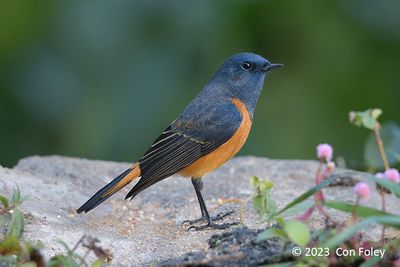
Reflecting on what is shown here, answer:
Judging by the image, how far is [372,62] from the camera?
7758 millimetres

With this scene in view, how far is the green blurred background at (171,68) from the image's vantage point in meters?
7.28

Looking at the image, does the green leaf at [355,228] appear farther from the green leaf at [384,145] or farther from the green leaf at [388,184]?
the green leaf at [384,145]

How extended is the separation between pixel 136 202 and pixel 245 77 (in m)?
1.38

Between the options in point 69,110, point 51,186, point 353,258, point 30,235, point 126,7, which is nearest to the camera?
point 353,258

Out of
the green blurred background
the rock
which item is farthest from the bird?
the rock

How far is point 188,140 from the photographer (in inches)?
252

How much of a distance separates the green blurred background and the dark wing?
0.88m

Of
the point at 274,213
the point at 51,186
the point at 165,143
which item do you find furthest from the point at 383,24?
the point at 274,213

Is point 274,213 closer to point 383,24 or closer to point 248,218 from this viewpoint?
point 248,218

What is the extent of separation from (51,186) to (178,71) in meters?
1.72

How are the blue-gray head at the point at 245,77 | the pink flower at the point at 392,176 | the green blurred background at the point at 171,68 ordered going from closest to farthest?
the pink flower at the point at 392,176
the blue-gray head at the point at 245,77
the green blurred background at the point at 171,68

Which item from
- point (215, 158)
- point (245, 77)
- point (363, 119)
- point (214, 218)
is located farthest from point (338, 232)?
point (245, 77)

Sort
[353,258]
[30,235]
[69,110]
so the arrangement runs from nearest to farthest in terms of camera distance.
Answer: [353,258] → [30,235] → [69,110]

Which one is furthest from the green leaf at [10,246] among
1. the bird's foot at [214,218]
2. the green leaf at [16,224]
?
the bird's foot at [214,218]
